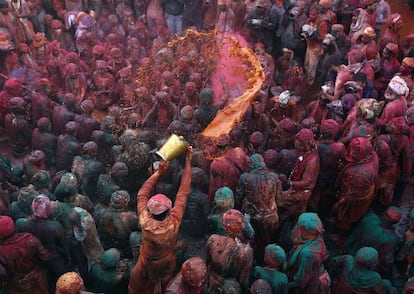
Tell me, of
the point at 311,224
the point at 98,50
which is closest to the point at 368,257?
the point at 311,224

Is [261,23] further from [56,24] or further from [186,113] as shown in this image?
[56,24]

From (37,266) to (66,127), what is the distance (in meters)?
2.87

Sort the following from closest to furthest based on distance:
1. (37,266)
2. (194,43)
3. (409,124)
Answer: (37,266)
(409,124)
(194,43)

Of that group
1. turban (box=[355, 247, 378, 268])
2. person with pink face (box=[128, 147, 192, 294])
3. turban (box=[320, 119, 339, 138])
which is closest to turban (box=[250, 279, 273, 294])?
person with pink face (box=[128, 147, 192, 294])

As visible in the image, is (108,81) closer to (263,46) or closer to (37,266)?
(263,46)

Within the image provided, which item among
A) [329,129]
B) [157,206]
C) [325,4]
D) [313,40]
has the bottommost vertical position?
[329,129]

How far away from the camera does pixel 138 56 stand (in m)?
11.1

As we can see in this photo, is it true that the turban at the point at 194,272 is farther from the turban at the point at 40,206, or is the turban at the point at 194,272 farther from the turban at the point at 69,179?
the turban at the point at 69,179

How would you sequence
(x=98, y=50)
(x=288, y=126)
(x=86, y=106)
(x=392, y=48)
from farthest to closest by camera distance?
(x=98, y=50) < (x=392, y=48) < (x=86, y=106) < (x=288, y=126)

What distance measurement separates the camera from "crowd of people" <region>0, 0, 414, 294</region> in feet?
18.7

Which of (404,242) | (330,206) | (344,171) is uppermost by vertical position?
(344,171)

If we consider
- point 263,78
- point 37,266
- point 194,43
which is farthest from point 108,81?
point 37,266

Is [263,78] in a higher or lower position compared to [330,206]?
higher

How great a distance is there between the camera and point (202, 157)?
25.6ft
